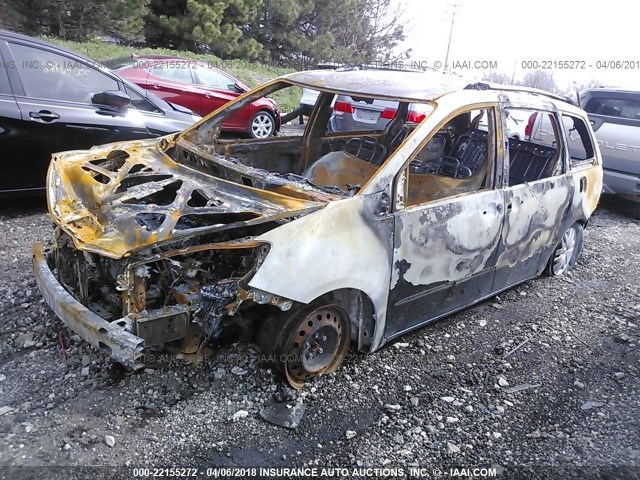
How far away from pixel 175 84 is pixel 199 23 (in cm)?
931

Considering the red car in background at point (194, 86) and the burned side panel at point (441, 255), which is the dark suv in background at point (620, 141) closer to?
the burned side panel at point (441, 255)

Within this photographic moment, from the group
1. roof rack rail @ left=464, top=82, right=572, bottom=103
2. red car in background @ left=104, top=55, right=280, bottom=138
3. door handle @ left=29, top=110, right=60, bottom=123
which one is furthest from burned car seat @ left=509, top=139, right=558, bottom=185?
red car in background @ left=104, top=55, right=280, bottom=138

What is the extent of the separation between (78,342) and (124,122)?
2.73m

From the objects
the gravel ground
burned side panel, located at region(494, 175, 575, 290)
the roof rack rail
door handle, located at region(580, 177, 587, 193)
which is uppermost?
the roof rack rail

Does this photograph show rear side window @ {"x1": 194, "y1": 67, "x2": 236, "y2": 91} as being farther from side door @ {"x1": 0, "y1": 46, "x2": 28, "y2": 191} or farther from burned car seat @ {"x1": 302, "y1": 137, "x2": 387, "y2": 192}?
burned car seat @ {"x1": 302, "y1": 137, "x2": 387, "y2": 192}

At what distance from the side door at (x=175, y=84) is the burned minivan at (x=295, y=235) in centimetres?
539

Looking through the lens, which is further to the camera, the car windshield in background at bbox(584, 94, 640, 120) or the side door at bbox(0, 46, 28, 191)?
the car windshield in background at bbox(584, 94, 640, 120)

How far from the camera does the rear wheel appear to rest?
2.86 m

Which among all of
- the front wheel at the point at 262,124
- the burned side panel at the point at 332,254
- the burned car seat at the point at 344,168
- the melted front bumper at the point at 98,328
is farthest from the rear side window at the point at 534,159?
the front wheel at the point at 262,124

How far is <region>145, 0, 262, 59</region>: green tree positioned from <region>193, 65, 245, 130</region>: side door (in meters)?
8.16

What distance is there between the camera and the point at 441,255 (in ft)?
10.8

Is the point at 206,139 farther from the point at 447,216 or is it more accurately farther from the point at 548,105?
the point at 548,105

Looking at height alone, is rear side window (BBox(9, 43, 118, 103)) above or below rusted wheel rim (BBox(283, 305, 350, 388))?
above

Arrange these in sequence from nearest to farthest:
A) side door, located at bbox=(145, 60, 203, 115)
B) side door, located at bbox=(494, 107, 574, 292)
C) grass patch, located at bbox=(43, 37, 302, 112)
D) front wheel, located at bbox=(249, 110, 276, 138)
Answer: side door, located at bbox=(494, 107, 574, 292) < side door, located at bbox=(145, 60, 203, 115) < front wheel, located at bbox=(249, 110, 276, 138) < grass patch, located at bbox=(43, 37, 302, 112)
